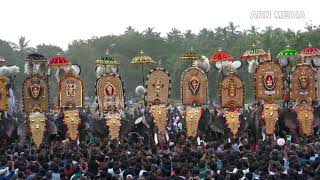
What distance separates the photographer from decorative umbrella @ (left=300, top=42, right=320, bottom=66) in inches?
739

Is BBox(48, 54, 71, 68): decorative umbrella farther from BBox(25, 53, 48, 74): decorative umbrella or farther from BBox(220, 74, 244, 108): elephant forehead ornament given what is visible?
BBox(220, 74, 244, 108): elephant forehead ornament

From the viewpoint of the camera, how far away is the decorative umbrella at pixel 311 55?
1878cm

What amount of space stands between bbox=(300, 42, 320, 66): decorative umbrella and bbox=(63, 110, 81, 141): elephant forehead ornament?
6471 millimetres

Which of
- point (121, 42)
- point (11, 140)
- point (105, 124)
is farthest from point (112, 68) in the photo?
point (121, 42)

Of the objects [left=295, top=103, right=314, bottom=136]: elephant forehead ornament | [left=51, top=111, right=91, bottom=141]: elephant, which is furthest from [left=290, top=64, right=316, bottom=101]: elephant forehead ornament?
[left=51, top=111, right=91, bottom=141]: elephant

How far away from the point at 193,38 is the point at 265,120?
39547 millimetres

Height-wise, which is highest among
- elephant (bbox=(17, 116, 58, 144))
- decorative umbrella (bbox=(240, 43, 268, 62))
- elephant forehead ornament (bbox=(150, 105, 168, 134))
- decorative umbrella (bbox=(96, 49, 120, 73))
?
decorative umbrella (bbox=(240, 43, 268, 62))

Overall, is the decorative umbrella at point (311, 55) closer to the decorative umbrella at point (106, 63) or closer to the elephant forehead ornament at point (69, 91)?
the decorative umbrella at point (106, 63)

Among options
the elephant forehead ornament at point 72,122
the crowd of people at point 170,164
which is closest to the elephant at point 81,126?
the elephant forehead ornament at point 72,122

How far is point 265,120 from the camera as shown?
17.6 meters

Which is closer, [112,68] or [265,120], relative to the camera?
[265,120]

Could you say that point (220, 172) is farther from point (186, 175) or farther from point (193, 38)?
point (193, 38)

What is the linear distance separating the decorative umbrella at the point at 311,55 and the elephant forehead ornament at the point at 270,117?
213cm

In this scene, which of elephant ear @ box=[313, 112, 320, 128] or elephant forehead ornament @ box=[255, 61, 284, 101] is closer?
elephant ear @ box=[313, 112, 320, 128]
